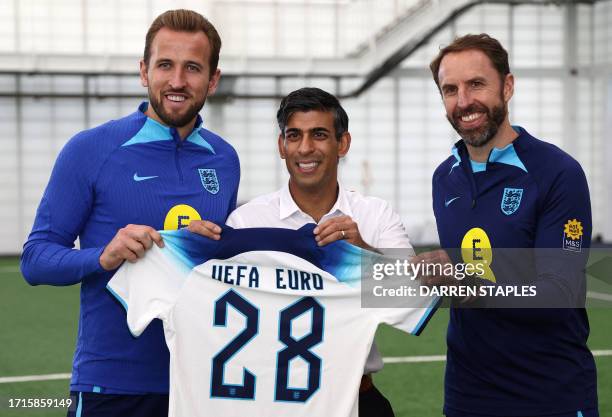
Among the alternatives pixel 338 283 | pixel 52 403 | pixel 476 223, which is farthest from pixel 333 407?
pixel 52 403

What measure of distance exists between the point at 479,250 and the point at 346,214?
22.1 inches

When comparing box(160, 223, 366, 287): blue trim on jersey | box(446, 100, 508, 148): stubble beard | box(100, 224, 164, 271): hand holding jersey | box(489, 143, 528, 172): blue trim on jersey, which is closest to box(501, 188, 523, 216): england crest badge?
box(489, 143, 528, 172): blue trim on jersey

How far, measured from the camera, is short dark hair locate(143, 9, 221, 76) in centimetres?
315

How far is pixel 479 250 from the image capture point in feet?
10.3

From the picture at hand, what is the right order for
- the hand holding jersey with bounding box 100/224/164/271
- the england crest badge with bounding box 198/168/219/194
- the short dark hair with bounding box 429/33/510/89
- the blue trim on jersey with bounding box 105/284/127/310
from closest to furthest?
the hand holding jersey with bounding box 100/224/164/271
the blue trim on jersey with bounding box 105/284/127/310
the short dark hair with bounding box 429/33/510/89
the england crest badge with bounding box 198/168/219/194

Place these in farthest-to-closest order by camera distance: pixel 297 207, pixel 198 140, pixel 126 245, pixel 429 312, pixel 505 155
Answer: pixel 198 140
pixel 297 207
pixel 505 155
pixel 429 312
pixel 126 245

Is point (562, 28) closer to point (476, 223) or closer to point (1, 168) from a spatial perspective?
point (1, 168)

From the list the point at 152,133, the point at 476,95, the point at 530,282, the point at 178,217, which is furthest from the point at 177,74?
the point at 530,282

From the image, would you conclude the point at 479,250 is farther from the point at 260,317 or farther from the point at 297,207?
the point at 260,317

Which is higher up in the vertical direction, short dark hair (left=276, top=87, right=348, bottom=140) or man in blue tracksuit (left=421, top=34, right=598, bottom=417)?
short dark hair (left=276, top=87, right=348, bottom=140)

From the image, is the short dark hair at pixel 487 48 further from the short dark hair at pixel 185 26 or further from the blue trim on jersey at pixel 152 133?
the blue trim on jersey at pixel 152 133

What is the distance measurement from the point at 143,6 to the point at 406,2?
21.6ft

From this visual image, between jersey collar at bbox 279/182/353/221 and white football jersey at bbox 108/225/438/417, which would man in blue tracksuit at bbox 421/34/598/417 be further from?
jersey collar at bbox 279/182/353/221

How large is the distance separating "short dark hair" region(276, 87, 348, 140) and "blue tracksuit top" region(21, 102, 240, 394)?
443 mm
